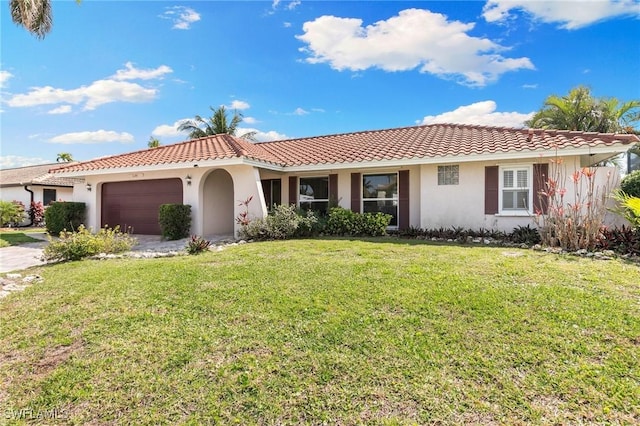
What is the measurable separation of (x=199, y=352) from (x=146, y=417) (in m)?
0.94

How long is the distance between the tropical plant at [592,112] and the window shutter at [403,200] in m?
14.5

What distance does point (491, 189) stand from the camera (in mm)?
11484

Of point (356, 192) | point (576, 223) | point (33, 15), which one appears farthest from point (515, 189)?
point (33, 15)

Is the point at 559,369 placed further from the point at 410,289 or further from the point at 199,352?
the point at 199,352

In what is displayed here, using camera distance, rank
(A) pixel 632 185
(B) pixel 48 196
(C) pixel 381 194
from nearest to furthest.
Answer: (A) pixel 632 185
(C) pixel 381 194
(B) pixel 48 196

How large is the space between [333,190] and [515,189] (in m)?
6.66

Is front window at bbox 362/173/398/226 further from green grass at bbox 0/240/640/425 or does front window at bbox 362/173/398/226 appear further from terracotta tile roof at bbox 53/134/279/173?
green grass at bbox 0/240/640/425

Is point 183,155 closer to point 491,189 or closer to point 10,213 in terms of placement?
point 491,189

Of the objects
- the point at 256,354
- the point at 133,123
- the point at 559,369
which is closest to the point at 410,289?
the point at 559,369

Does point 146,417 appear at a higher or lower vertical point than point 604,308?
lower

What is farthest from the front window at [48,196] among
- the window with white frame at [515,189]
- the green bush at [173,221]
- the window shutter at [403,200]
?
the window with white frame at [515,189]

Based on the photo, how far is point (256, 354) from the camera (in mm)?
3822

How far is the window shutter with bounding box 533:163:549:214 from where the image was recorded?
10795 millimetres

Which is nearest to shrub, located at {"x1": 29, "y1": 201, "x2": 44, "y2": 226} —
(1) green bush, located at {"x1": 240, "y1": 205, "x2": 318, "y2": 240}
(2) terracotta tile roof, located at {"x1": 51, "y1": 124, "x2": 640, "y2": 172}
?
(2) terracotta tile roof, located at {"x1": 51, "y1": 124, "x2": 640, "y2": 172}
